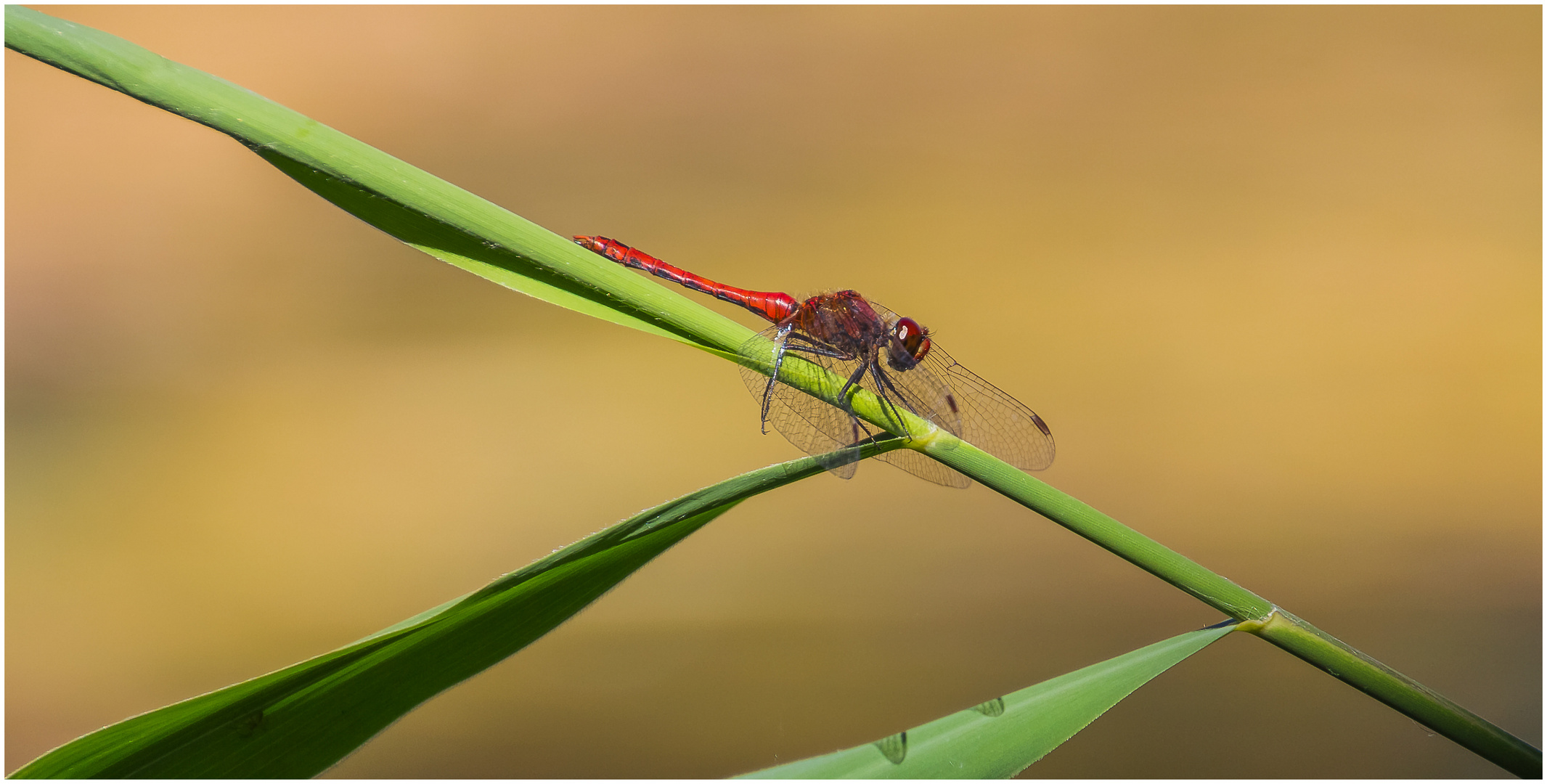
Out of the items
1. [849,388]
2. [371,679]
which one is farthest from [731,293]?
[371,679]

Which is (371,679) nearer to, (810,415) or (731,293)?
(810,415)

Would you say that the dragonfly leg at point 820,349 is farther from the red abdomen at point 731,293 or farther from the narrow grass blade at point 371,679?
the narrow grass blade at point 371,679

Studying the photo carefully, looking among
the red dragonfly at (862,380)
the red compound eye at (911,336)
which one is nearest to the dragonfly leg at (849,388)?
the red dragonfly at (862,380)

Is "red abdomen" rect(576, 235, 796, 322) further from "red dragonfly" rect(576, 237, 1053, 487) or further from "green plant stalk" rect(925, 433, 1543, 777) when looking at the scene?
"green plant stalk" rect(925, 433, 1543, 777)

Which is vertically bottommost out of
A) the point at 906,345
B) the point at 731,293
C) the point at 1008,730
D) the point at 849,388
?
the point at 1008,730

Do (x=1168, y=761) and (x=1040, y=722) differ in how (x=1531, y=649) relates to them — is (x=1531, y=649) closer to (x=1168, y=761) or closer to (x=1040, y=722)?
(x=1168, y=761)

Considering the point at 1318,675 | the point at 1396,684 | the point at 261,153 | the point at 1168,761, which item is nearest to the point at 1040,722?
the point at 1396,684
